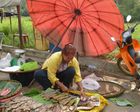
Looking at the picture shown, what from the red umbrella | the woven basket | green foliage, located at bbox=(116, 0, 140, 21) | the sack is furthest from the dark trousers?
green foliage, located at bbox=(116, 0, 140, 21)

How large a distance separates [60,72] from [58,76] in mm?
94

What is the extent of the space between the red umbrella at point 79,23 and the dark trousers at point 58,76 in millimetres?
599

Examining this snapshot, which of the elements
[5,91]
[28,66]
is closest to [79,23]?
[28,66]

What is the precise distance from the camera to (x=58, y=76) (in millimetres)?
5352

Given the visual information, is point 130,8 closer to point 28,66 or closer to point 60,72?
point 28,66

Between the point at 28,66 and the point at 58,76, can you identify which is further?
the point at 28,66

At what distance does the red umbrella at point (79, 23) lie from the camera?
5254 mm

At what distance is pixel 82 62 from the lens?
7.43m

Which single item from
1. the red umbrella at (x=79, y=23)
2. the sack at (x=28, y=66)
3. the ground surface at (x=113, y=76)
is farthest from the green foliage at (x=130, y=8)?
the sack at (x=28, y=66)

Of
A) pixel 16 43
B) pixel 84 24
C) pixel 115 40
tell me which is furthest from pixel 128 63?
pixel 16 43

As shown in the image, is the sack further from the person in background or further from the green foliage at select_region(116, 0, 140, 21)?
the green foliage at select_region(116, 0, 140, 21)

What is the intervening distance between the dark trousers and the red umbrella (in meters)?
0.60

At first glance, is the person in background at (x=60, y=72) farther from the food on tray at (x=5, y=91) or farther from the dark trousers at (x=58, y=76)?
the food on tray at (x=5, y=91)

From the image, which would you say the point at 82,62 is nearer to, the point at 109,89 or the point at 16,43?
the point at 109,89
